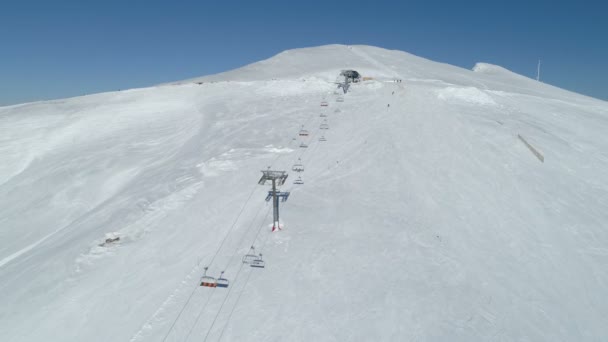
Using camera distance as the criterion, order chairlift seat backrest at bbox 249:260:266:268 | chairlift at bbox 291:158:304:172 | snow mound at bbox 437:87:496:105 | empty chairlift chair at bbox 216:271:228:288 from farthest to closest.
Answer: snow mound at bbox 437:87:496:105 < chairlift at bbox 291:158:304:172 < chairlift seat backrest at bbox 249:260:266:268 < empty chairlift chair at bbox 216:271:228:288

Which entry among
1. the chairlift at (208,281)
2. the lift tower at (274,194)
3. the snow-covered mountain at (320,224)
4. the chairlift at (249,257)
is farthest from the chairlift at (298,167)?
the chairlift at (208,281)

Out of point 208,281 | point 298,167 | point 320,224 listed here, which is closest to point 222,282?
point 208,281

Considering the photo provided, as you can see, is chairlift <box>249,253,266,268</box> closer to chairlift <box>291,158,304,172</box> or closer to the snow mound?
chairlift <box>291,158,304,172</box>

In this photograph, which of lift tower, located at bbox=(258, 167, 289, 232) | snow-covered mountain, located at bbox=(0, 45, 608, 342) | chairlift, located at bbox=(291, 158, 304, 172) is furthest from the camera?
chairlift, located at bbox=(291, 158, 304, 172)

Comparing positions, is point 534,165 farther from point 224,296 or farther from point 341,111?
point 224,296

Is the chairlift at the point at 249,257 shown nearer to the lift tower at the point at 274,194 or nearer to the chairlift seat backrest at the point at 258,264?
the chairlift seat backrest at the point at 258,264

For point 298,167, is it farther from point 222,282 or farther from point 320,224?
point 222,282

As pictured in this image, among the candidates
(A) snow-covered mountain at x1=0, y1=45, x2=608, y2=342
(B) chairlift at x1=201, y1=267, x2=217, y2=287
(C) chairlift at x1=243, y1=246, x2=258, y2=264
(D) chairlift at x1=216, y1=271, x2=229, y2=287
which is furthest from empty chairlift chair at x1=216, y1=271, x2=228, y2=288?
(C) chairlift at x1=243, y1=246, x2=258, y2=264

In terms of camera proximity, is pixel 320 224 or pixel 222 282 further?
pixel 320 224

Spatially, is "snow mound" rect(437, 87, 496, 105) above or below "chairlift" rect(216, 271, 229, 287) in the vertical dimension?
above

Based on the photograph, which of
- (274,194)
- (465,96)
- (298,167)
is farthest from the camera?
(465,96)
